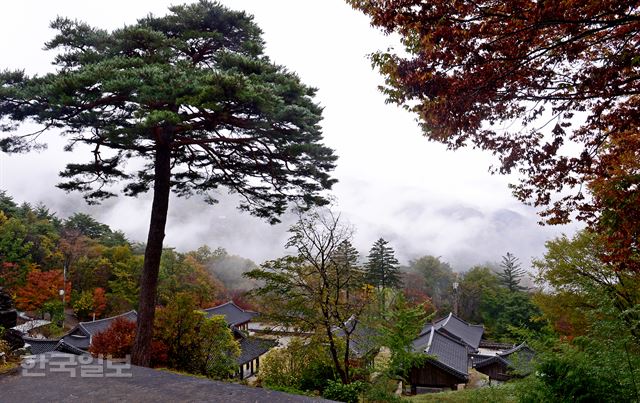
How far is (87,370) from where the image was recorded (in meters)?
2.65

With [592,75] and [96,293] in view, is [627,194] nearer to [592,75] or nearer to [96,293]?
[592,75]

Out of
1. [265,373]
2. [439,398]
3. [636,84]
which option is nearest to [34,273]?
[265,373]

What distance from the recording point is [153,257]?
7.21 metres

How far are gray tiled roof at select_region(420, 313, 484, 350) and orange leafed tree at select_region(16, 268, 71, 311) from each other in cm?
2275

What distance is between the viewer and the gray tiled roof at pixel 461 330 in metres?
23.7

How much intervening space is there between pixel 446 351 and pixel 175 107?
56.2 feet

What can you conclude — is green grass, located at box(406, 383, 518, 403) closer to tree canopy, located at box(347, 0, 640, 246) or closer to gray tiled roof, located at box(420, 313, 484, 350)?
tree canopy, located at box(347, 0, 640, 246)

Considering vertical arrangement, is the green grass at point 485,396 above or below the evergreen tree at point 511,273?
below

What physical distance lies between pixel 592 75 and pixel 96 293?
26522mm

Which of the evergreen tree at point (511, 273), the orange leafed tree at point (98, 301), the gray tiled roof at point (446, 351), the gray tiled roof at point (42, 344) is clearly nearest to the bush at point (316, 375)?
the gray tiled roof at point (446, 351)

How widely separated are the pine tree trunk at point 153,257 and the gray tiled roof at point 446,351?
1055 centimetres

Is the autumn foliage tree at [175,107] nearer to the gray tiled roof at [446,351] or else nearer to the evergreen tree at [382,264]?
the gray tiled roof at [446,351]

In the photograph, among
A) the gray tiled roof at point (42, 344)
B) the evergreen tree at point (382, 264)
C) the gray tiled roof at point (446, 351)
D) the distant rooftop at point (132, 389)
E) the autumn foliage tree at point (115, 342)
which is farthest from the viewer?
the evergreen tree at point (382, 264)

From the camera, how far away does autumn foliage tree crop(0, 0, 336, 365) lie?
5.45m
